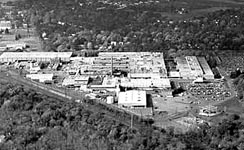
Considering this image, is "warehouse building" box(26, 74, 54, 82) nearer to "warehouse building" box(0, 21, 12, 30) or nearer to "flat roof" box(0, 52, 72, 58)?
"flat roof" box(0, 52, 72, 58)

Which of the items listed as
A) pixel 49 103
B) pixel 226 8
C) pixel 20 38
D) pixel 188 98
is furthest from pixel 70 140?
pixel 226 8

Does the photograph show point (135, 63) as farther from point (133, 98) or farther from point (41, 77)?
point (133, 98)

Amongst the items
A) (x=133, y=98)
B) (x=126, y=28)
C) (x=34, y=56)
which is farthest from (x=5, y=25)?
(x=133, y=98)

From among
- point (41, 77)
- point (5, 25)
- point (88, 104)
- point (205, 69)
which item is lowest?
point (88, 104)

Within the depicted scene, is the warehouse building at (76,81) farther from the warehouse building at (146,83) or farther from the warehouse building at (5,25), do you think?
the warehouse building at (5,25)

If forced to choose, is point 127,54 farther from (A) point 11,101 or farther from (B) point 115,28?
(A) point 11,101

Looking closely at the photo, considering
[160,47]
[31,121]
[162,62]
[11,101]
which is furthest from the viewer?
[160,47]
